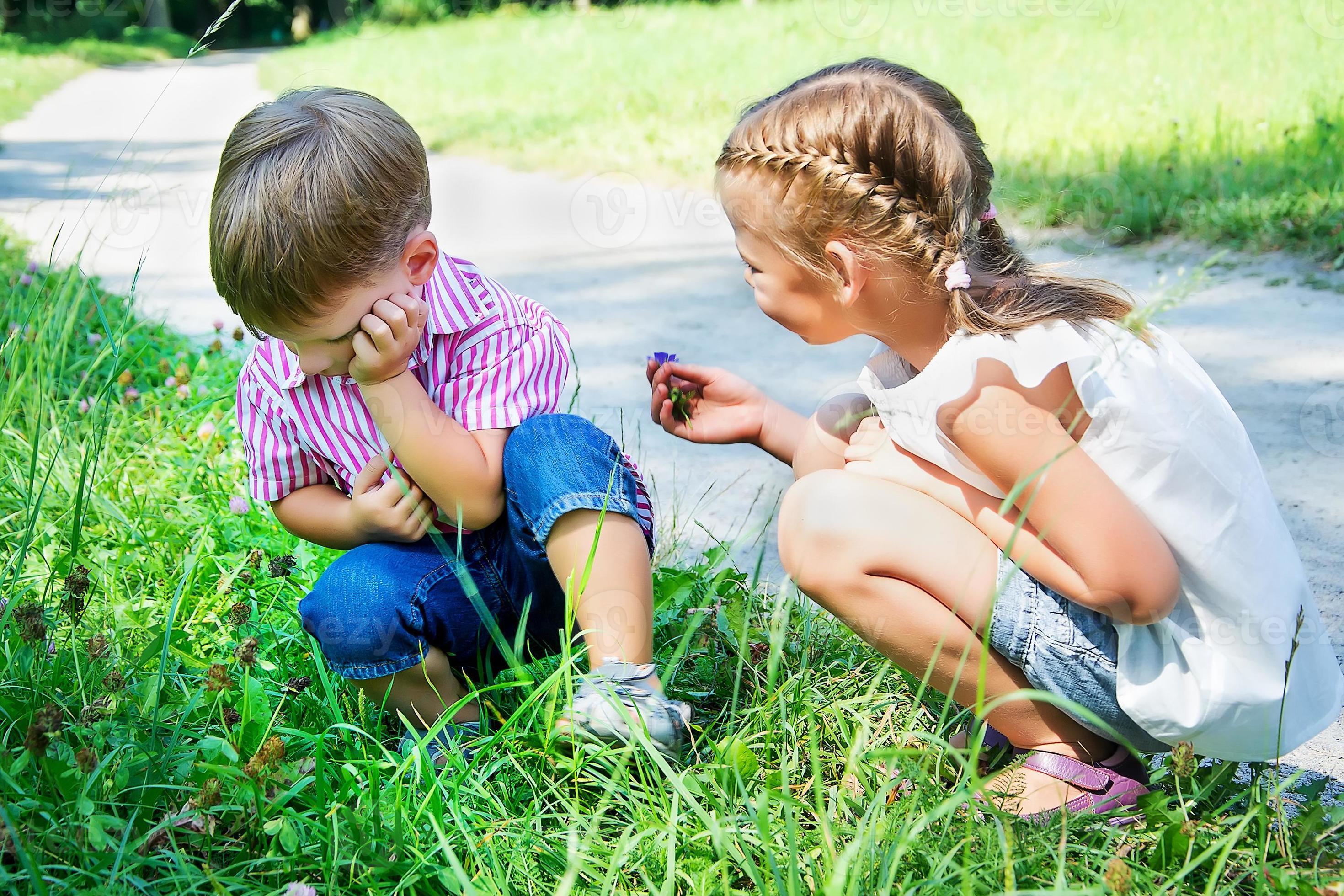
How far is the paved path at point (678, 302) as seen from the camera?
2.45 meters

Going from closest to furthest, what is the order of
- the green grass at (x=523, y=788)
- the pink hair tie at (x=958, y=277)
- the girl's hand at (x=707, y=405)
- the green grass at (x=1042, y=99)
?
the green grass at (x=523, y=788)
the pink hair tie at (x=958, y=277)
the girl's hand at (x=707, y=405)
the green grass at (x=1042, y=99)

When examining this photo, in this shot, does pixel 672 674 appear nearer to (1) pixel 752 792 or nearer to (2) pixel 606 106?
(1) pixel 752 792

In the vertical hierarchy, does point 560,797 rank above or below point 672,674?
above

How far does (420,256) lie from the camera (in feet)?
5.17

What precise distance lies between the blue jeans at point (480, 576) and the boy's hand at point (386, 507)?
35mm

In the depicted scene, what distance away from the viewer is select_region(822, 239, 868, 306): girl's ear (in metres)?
1.45

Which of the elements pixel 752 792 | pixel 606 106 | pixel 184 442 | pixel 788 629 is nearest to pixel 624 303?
pixel 184 442

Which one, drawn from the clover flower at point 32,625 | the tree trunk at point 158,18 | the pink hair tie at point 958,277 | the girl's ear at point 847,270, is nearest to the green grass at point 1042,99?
the girl's ear at point 847,270

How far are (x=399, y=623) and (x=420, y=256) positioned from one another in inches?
20.6

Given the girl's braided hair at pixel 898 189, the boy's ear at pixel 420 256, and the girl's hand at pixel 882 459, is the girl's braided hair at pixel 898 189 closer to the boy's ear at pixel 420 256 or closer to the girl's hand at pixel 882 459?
the girl's hand at pixel 882 459

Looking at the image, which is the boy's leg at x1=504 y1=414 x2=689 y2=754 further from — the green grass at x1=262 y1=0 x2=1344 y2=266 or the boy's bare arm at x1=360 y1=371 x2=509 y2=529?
the green grass at x1=262 y1=0 x2=1344 y2=266

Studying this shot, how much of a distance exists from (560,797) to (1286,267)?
3321 mm

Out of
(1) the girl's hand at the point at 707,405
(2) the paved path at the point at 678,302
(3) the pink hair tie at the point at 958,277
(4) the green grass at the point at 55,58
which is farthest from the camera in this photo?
(4) the green grass at the point at 55,58

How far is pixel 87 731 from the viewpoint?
135 cm
